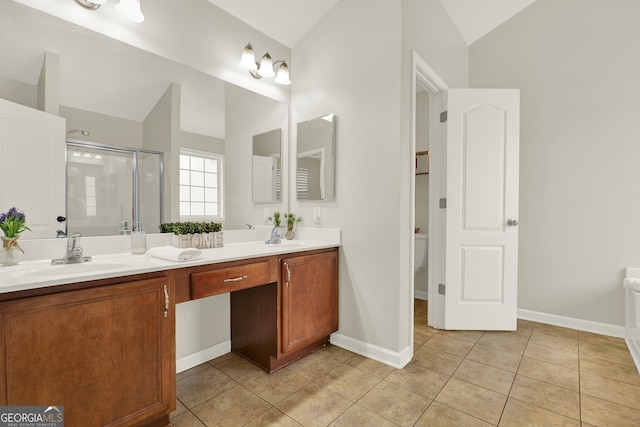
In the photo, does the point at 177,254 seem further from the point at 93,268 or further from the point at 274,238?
the point at 274,238

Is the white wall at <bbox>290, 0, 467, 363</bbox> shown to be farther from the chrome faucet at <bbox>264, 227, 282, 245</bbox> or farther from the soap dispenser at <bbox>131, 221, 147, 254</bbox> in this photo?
the soap dispenser at <bbox>131, 221, 147, 254</bbox>

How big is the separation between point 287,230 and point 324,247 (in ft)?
1.52

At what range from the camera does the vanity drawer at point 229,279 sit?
156cm

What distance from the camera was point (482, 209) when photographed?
8.74 ft

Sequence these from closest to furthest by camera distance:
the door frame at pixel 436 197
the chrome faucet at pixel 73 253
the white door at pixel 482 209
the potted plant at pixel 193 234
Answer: the chrome faucet at pixel 73 253 < the potted plant at pixel 193 234 < the white door at pixel 482 209 < the door frame at pixel 436 197

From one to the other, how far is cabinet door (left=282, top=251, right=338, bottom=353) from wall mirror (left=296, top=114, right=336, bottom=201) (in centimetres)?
54

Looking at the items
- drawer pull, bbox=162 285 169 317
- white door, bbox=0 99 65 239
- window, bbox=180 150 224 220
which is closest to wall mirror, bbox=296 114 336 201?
window, bbox=180 150 224 220

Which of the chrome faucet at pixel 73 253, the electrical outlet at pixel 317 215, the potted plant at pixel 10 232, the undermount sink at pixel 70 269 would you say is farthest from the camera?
the electrical outlet at pixel 317 215

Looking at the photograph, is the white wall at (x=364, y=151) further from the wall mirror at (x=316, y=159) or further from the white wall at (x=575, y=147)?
the white wall at (x=575, y=147)

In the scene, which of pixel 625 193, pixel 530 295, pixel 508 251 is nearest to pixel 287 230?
pixel 508 251

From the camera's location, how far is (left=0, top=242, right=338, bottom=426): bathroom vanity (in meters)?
1.06

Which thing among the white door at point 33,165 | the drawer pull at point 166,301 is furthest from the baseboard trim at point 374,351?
the white door at point 33,165

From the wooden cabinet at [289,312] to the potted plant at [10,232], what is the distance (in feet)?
4.01

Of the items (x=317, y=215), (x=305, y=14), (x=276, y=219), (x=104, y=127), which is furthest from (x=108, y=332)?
(x=305, y=14)
